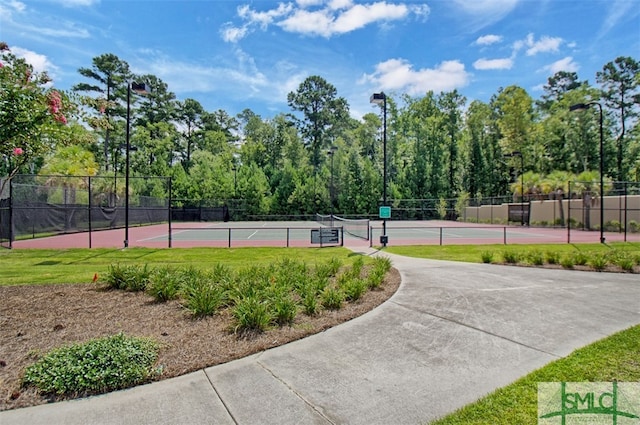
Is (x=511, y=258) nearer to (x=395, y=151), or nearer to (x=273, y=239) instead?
(x=273, y=239)

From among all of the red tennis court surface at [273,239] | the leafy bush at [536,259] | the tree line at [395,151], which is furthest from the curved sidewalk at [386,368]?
the tree line at [395,151]

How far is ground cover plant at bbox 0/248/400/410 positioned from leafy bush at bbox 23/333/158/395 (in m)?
0.05

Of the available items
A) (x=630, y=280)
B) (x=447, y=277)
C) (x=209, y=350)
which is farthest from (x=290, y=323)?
(x=630, y=280)

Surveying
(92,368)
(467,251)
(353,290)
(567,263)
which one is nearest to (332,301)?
(353,290)

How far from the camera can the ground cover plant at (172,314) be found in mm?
4008

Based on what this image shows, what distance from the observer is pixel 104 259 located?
1229 centimetres

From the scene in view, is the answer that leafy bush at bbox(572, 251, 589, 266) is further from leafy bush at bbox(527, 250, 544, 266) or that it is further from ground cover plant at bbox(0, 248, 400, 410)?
ground cover plant at bbox(0, 248, 400, 410)

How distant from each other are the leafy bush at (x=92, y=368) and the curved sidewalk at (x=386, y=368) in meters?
0.15

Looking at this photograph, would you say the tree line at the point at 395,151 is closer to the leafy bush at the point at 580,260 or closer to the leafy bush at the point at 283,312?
the leafy bush at the point at 580,260

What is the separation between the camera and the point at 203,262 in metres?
11.5

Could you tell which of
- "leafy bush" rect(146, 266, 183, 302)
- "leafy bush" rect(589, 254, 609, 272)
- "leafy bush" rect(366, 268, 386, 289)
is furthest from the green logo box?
"leafy bush" rect(589, 254, 609, 272)

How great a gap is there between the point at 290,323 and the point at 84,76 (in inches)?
2284

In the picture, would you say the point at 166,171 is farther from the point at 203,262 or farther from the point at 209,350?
the point at 209,350

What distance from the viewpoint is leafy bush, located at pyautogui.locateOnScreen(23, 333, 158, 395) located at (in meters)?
3.40
